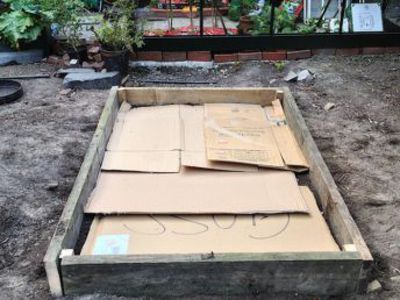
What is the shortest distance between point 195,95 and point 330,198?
5.95ft

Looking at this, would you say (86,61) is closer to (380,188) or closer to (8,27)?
(8,27)

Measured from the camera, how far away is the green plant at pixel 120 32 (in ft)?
15.6

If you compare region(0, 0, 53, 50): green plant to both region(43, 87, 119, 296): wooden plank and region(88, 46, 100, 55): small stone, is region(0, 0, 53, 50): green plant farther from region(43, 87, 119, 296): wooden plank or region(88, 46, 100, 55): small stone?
region(43, 87, 119, 296): wooden plank

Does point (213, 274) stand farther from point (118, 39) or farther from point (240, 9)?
point (240, 9)

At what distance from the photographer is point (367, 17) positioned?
18.1 feet

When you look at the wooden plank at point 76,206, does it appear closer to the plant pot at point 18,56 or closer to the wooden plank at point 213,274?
the wooden plank at point 213,274

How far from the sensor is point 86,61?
200 inches

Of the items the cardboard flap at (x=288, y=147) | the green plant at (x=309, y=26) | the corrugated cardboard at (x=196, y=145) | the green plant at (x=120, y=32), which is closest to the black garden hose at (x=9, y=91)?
the green plant at (x=120, y=32)

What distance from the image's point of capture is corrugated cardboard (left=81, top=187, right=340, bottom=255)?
2402 millimetres

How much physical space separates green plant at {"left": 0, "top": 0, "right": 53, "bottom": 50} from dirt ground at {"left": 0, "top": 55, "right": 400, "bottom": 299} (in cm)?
37

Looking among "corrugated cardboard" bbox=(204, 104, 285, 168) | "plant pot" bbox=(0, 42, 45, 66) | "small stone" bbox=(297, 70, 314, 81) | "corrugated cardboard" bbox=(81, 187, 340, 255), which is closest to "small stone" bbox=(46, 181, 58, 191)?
"corrugated cardboard" bbox=(81, 187, 340, 255)

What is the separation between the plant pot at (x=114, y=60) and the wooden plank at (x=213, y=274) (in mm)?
3037

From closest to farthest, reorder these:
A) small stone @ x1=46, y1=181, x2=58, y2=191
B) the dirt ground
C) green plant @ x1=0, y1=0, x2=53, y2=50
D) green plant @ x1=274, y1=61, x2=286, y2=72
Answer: the dirt ground
small stone @ x1=46, y1=181, x2=58, y2=191
green plant @ x1=0, y1=0, x2=53, y2=50
green plant @ x1=274, y1=61, x2=286, y2=72

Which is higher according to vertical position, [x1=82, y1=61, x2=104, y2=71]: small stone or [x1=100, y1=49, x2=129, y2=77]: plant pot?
[x1=100, y1=49, x2=129, y2=77]: plant pot
